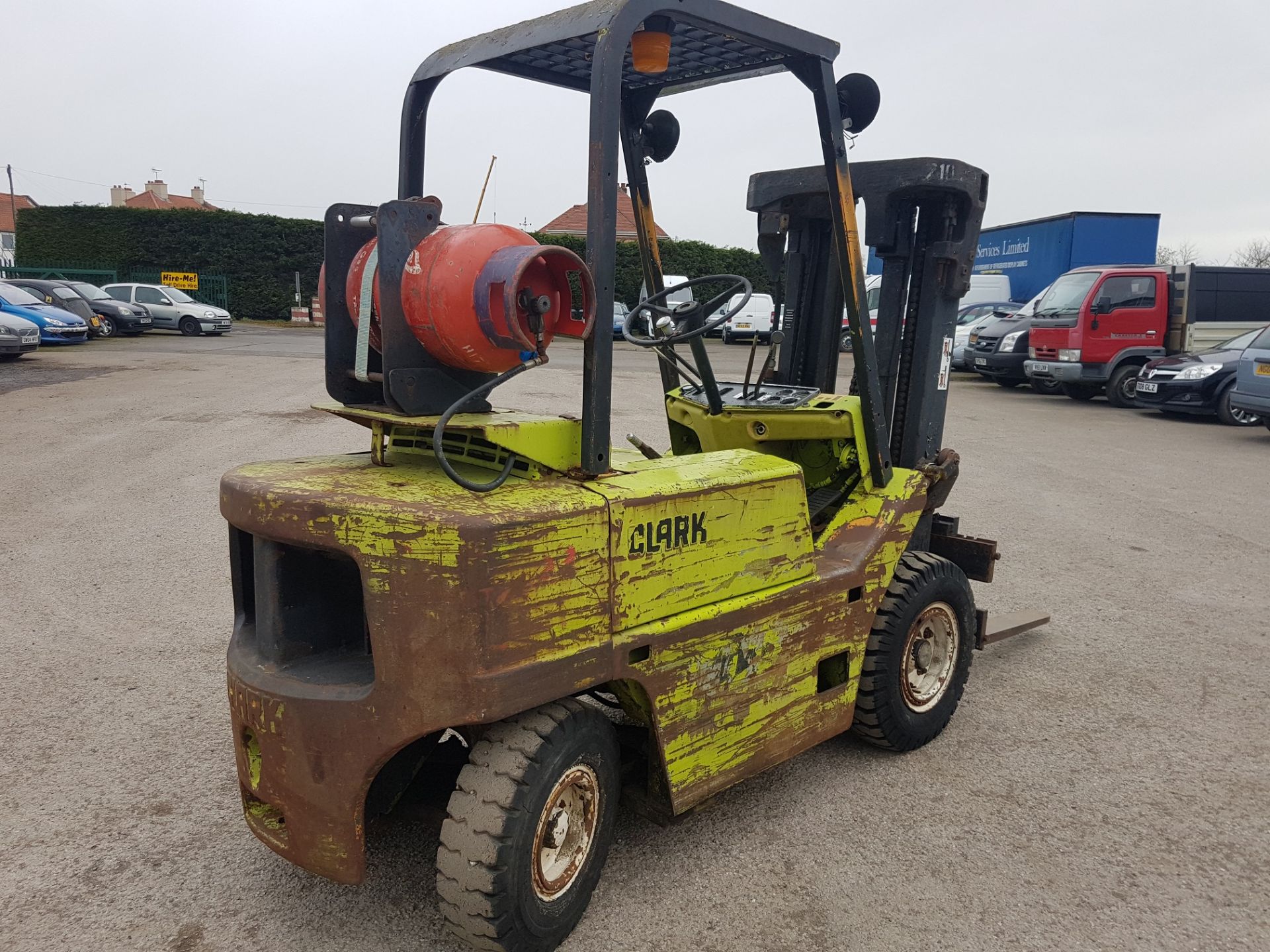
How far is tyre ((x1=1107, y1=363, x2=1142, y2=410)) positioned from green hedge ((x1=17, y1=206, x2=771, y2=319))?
61.0 ft

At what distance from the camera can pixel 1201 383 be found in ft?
47.2

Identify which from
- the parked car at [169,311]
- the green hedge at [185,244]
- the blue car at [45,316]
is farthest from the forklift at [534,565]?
the green hedge at [185,244]

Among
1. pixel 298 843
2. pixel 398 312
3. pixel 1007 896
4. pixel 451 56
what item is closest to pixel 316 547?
pixel 398 312

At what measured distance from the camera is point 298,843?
2607mm

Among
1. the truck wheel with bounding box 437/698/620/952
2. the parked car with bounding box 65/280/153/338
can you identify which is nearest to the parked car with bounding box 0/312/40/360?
the parked car with bounding box 65/280/153/338

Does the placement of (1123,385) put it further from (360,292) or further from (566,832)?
(360,292)

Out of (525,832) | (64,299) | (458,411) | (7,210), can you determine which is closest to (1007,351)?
(458,411)

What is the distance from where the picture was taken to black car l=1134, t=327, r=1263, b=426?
14.3m

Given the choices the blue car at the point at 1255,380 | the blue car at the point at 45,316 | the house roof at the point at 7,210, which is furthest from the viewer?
the house roof at the point at 7,210

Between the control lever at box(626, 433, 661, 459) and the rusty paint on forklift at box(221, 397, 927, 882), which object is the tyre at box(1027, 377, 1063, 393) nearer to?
the control lever at box(626, 433, 661, 459)

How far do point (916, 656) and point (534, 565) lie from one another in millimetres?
2139

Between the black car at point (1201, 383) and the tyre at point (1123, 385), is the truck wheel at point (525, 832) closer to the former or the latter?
the black car at point (1201, 383)

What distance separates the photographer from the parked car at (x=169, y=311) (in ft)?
88.8

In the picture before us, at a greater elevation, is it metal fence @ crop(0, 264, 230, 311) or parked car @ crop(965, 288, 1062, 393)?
metal fence @ crop(0, 264, 230, 311)
